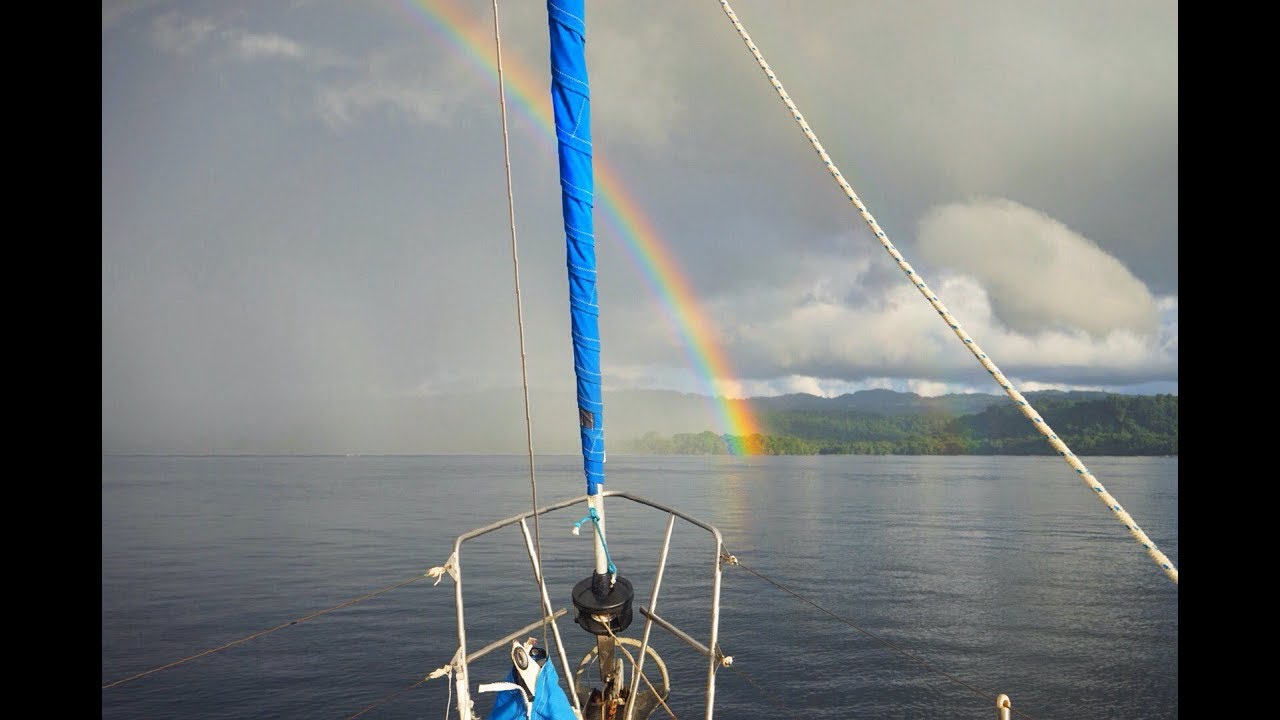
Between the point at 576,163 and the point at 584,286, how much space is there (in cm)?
114

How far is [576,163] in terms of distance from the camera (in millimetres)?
6391

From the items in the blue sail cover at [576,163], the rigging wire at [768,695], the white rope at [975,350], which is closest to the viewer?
the white rope at [975,350]

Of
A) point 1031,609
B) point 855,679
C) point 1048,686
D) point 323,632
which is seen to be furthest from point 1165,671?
point 323,632

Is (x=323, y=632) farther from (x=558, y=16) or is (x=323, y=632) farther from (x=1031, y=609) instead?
(x=1031, y=609)

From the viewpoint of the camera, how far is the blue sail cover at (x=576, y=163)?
6.36m

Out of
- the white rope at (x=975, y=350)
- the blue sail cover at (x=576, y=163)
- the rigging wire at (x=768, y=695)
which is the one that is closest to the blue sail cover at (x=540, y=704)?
the blue sail cover at (x=576, y=163)

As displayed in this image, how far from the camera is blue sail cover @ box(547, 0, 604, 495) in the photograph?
20.9 feet

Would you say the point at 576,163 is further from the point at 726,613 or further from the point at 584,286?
the point at 726,613

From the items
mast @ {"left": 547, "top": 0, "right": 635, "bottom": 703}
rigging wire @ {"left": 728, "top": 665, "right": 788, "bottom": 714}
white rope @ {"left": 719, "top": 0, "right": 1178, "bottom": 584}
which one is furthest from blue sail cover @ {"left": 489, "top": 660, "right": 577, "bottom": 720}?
rigging wire @ {"left": 728, "top": 665, "right": 788, "bottom": 714}

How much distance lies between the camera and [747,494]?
98.3 metres

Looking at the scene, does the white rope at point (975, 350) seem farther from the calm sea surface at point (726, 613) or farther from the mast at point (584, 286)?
the calm sea surface at point (726, 613)

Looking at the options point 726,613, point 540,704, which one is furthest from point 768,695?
point 540,704

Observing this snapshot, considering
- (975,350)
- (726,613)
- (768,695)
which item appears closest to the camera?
(975,350)

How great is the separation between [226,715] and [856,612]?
23879 mm
